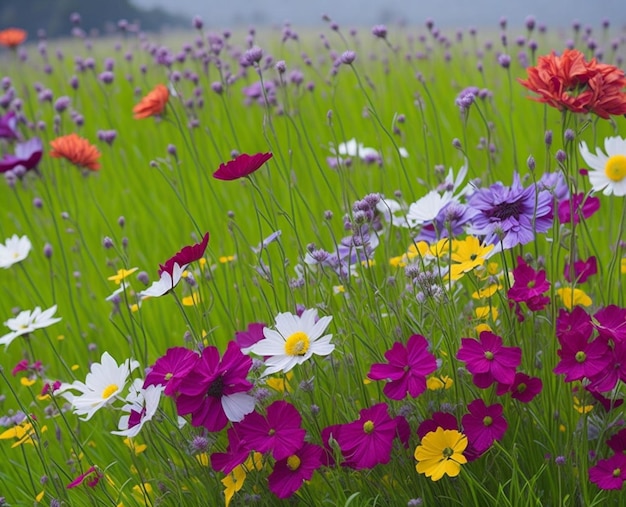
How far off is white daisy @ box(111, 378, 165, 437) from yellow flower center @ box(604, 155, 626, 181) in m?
Answer: 0.88

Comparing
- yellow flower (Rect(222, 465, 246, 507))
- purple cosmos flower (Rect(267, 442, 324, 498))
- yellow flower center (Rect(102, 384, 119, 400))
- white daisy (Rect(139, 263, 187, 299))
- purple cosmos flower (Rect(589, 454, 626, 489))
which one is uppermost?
white daisy (Rect(139, 263, 187, 299))

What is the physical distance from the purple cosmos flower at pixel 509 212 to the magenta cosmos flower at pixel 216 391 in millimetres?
510

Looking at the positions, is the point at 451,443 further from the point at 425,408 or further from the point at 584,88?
the point at 584,88

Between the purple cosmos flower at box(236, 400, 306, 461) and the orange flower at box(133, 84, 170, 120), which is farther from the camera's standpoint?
the orange flower at box(133, 84, 170, 120)

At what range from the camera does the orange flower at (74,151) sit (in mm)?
2580

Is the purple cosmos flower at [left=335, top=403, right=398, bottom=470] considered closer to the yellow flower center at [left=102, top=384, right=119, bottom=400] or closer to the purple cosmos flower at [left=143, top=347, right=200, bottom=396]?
the purple cosmos flower at [left=143, top=347, right=200, bottom=396]

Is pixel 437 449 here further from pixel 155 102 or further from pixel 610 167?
pixel 155 102

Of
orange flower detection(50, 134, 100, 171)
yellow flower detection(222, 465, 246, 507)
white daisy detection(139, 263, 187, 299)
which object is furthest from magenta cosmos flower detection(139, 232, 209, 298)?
orange flower detection(50, 134, 100, 171)

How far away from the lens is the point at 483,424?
146 centimetres

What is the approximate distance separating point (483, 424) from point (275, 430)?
0.36 meters

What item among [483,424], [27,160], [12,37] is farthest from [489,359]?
[12,37]

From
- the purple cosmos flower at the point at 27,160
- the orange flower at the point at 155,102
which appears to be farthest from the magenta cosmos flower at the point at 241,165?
Result: the purple cosmos flower at the point at 27,160

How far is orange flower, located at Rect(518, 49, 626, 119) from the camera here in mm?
1508

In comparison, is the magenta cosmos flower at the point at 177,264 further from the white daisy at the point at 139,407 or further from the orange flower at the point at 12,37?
the orange flower at the point at 12,37
